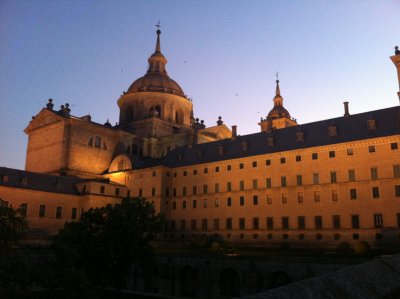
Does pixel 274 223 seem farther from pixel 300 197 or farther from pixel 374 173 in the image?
pixel 374 173

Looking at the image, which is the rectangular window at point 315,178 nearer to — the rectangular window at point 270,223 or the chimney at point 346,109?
the rectangular window at point 270,223

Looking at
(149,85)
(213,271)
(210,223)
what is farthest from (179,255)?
(149,85)

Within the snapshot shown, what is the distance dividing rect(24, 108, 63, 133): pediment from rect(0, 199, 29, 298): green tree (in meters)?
64.9

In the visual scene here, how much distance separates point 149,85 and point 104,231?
67.4m

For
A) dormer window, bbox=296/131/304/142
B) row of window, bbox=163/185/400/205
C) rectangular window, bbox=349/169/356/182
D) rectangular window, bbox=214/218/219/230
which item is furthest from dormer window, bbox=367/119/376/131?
rectangular window, bbox=214/218/219/230

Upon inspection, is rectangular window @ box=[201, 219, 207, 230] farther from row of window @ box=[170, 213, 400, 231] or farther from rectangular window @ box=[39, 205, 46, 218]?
rectangular window @ box=[39, 205, 46, 218]

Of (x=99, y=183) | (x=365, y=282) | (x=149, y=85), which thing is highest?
(x=149, y=85)

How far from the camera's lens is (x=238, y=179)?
6262 centimetres

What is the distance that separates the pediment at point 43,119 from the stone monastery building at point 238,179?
213mm

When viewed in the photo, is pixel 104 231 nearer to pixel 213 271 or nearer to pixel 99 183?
pixel 213 271

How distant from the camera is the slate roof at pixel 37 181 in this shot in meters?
59.0

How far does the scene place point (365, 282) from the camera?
10883 mm

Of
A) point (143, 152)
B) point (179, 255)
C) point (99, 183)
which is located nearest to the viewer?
point (179, 255)

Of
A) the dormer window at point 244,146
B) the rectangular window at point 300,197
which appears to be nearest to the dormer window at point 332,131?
the rectangular window at point 300,197
